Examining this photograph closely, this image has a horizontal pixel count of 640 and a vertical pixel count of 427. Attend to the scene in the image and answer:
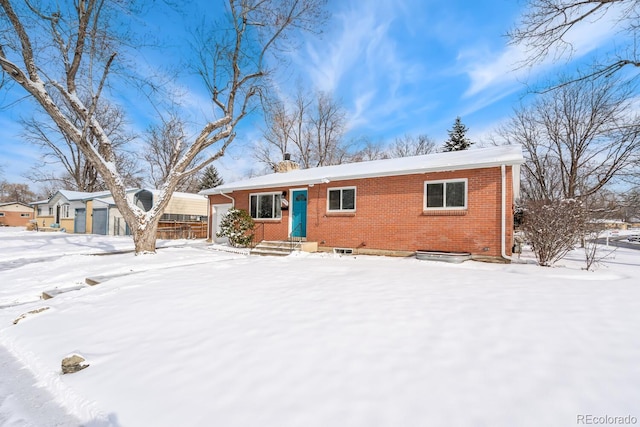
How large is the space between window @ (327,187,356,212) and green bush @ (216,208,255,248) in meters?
4.06

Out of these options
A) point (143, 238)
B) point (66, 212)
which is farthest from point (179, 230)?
point (66, 212)

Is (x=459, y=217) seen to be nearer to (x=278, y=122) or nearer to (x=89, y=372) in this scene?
(x=89, y=372)

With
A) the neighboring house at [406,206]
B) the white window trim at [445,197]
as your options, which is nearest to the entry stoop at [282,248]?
the neighboring house at [406,206]

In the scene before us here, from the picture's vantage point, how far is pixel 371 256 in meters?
10.1

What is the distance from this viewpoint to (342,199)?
36.7 ft

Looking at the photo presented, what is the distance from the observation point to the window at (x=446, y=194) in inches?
354

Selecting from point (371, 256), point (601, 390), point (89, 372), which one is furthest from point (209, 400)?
point (371, 256)

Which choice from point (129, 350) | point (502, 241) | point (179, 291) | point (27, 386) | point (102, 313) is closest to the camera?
point (27, 386)

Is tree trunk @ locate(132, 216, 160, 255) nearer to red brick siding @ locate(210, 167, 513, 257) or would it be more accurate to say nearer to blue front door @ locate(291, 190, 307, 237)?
red brick siding @ locate(210, 167, 513, 257)

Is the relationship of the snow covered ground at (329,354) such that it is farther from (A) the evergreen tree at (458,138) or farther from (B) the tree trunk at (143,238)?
(A) the evergreen tree at (458,138)

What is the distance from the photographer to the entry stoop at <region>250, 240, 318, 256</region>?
35.7ft

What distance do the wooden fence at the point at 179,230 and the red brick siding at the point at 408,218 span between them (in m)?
11.7

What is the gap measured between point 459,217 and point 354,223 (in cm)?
365

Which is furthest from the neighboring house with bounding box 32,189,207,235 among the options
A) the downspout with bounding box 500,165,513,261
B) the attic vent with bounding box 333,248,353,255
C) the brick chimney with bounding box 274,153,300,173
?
the downspout with bounding box 500,165,513,261
